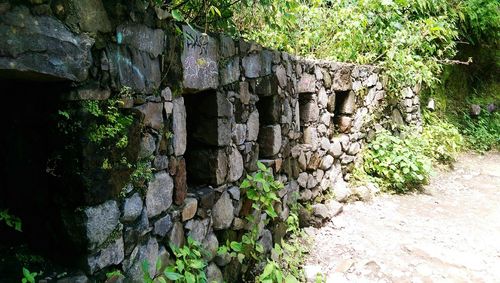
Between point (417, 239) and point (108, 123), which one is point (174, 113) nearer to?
point (108, 123)

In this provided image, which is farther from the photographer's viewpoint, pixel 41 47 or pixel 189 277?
pixel 189 277

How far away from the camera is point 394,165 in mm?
5746

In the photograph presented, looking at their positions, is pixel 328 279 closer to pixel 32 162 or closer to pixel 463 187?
pixel 32 162

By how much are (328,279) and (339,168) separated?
212 centimetres

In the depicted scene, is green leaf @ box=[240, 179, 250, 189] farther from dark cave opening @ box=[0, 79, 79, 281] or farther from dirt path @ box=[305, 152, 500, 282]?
dark cave opening @ box=[0, 79, 79, 281]

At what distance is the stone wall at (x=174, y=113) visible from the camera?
1.50 metres

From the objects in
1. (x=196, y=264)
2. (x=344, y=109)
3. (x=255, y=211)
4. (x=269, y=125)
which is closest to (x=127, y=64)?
(x=196, y=264)

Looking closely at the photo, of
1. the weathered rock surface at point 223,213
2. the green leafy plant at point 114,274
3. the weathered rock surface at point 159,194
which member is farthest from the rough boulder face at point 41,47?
the weathered rock surface at point 223,213

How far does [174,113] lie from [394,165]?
171 inches

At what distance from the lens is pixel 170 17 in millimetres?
2084

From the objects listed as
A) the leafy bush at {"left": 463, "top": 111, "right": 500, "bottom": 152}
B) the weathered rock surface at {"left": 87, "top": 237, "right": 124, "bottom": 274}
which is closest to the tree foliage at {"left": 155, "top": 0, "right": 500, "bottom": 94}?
the leafy bush at {"left": 463, "top": 111, "right": 500, "bottom": 152}

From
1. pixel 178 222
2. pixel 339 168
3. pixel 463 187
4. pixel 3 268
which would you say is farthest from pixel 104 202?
pixel 463 187

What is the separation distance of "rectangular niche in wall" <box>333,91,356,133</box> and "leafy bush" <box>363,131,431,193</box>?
0.68 m

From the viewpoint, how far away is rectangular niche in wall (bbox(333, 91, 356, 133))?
5.49 m
